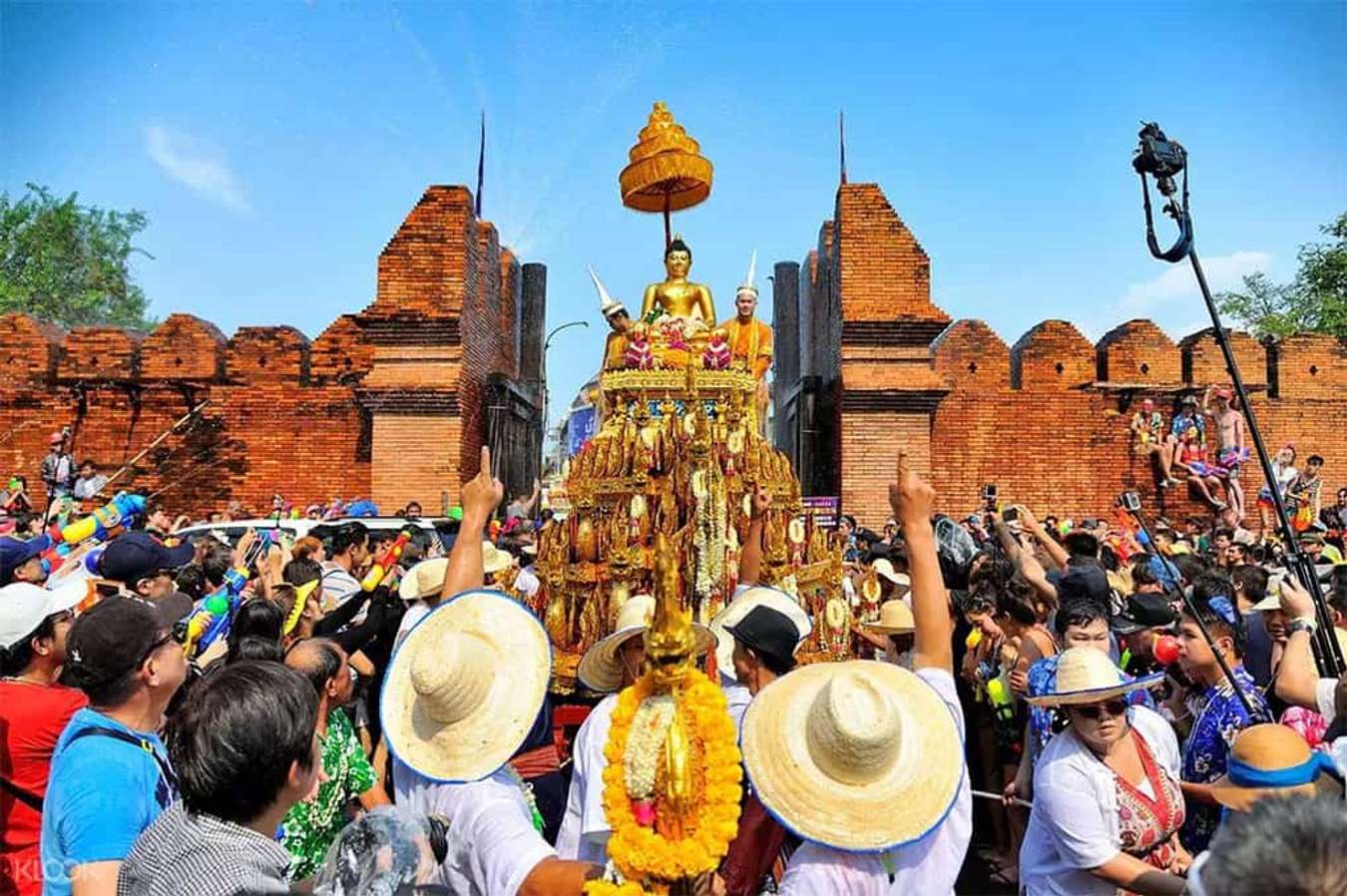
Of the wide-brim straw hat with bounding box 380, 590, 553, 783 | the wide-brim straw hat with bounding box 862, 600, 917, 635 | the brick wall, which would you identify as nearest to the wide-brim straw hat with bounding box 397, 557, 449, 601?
the wide-brim straw hat with bounding box 380, 590, 553, 783

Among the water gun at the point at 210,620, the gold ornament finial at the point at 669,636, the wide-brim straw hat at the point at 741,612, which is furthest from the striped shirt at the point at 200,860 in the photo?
the water gun at the point at 210,620

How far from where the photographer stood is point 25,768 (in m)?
2.96

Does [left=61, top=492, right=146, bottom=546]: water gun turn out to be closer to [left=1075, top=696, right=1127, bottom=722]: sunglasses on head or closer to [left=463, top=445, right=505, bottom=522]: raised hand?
[left=463, top=445, right=505, bottom=522]: raised hand

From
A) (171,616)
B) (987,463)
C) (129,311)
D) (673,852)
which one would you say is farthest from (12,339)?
(129,311)

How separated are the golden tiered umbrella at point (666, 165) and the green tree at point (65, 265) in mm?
27680

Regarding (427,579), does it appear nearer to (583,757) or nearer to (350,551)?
(583,757)

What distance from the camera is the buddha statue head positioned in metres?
10.7

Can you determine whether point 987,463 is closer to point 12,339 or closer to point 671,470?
point 671,470

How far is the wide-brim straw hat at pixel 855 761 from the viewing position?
2180 mm

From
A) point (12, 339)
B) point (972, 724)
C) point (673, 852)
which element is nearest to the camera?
point (673, 852)

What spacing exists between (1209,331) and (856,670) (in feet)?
48.1

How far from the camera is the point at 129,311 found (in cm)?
3916

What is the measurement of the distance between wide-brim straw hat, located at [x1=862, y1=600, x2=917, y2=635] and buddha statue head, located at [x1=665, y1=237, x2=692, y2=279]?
600 centimetres

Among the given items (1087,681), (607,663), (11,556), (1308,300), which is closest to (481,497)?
(607,663)
